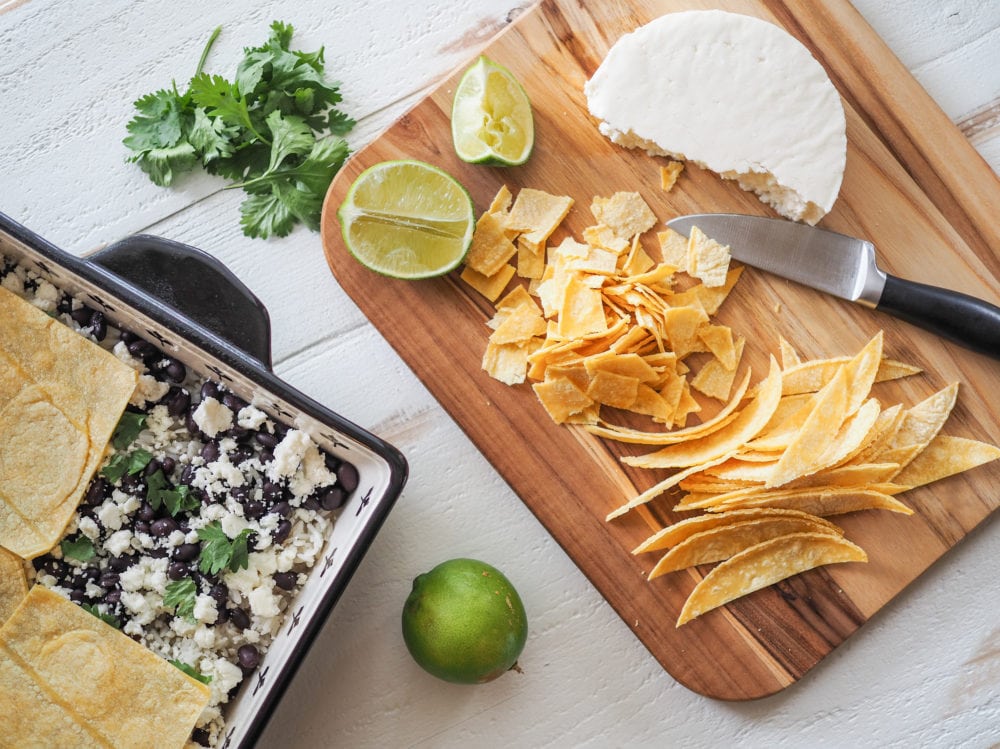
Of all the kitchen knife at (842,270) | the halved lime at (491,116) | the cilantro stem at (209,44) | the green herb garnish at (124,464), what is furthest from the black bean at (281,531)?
the cilantro stem at (209,44)

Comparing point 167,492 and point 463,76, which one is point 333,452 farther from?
point 463,76

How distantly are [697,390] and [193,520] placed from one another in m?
1.30

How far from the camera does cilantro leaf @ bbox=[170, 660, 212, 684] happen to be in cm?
185

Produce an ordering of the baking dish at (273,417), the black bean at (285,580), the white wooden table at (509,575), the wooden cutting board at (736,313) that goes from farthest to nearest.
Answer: the white wooden table at (509,575) → the wooden cutting board at (736,313) → the black bean at (285,580) → the baking dish at (273,417)

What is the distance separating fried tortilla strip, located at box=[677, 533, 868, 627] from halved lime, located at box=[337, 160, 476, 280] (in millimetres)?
1042

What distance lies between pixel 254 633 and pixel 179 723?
9.4 inches

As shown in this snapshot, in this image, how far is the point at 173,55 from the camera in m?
2.38

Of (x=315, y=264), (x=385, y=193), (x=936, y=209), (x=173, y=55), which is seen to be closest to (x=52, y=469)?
(x=315, y=264)

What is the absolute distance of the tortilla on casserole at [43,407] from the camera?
6.17 feet

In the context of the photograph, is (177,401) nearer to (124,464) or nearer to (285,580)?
(124,464)

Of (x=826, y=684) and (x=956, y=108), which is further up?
(x=956, y=108)

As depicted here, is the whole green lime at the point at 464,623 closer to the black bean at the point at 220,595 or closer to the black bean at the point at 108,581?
the black bean at the point at 220,595

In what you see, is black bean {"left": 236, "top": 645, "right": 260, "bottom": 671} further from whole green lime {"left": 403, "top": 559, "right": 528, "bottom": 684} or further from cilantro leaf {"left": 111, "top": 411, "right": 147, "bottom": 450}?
cilantro leaf {"left": 111, "top": 411, "right": 147, "bottom": 450}

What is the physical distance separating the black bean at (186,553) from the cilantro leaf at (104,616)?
20cm
